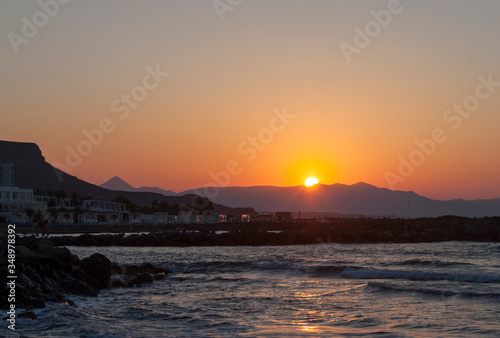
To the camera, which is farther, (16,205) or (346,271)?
(16,205)

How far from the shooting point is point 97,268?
22.5 meters

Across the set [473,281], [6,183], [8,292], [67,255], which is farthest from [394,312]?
[6,183]

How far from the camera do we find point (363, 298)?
60.6 feet

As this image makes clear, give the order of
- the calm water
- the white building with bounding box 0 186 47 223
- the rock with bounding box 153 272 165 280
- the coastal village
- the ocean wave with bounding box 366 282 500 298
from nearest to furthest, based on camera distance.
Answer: the calm water → the ocean wave with bounding box 366 282 500 298 → the rock with bounding box 153 272 165 280 → the white building with bounding box 0 186 47 223 → the coastal village

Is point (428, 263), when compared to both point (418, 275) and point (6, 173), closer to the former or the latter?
point (418, 275)

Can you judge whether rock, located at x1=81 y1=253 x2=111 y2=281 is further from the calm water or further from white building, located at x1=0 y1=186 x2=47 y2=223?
white building, located at x1=0 y1=186 x2=47 y2=223

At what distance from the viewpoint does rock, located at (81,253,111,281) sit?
22312 millimetres

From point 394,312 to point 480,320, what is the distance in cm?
239

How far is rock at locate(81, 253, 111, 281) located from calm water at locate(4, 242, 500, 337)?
174cm

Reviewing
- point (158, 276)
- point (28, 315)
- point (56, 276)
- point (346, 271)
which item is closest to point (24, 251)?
point (56, 276)

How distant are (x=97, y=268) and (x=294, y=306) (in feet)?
31.6

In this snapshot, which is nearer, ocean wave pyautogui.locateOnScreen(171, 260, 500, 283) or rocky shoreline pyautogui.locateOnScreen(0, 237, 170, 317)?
rocky shoreline pyautogui.locateOnScreen(0, 237, 170, 317)

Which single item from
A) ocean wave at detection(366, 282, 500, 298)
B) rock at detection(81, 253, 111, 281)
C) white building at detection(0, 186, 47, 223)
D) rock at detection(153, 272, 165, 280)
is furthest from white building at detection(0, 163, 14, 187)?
ocean wave at detection(366, 282, 500, 298)

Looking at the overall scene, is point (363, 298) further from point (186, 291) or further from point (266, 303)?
point (186, 291)
